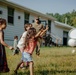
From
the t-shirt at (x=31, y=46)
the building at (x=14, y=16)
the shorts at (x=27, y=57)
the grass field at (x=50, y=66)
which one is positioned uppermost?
the building at (x=14, y=16)

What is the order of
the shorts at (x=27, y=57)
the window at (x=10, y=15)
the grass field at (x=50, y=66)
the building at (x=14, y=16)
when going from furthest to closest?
the window at (x=10, y=15) < the building at (x=14, y=16) < the grass field at (x=50, y=66) < the shorts at (x=27, y=57)

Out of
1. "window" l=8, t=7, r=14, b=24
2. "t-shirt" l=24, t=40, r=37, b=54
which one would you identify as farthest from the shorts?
"window" l=8, t=7, r=14, b=24

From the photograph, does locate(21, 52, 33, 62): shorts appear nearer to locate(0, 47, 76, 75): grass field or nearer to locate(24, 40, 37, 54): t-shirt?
locate(24, 40, 37, 54): t-shirt

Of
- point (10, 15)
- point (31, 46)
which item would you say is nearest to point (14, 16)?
point (10, 15)

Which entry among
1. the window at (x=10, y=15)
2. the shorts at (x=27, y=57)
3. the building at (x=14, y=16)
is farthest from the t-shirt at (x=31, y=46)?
the window at (x=10, y=15)

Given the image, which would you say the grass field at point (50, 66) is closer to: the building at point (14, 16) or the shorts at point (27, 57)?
the shorts at point (27, 57)

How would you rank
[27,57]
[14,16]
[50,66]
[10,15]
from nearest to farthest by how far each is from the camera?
[27,57] → [50,66] → [10,15] → [14,16]

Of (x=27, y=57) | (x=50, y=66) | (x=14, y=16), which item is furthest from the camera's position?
(x=14, y=16)

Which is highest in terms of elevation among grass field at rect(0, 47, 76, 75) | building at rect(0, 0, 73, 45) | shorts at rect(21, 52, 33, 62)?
building at rect(0, 0, 73, 45)

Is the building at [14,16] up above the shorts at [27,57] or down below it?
above

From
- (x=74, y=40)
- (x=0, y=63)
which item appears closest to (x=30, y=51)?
(x=0, y=63)

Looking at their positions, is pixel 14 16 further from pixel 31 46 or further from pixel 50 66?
pixel 31 46

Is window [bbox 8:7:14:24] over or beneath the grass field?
over

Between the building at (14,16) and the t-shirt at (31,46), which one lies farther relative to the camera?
the building at (14,16)
